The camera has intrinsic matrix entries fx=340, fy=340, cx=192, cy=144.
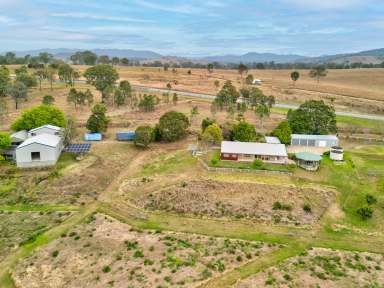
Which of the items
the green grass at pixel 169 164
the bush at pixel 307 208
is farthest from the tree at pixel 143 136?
the bush at pixel 307 208

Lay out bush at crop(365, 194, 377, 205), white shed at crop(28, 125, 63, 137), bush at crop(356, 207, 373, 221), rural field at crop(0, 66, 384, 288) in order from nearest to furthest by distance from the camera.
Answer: rural field at crop(0, 66, 384, 288)
bush at crop(356, 207, 373, 221)
bush at crop(365, 194, 377, 205)
white shed at crop(28, 125, 63, 137)

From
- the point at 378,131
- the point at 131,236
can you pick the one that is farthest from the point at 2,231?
the point at 378,131

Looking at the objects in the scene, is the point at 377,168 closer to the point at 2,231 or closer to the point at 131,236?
the point at 131,236

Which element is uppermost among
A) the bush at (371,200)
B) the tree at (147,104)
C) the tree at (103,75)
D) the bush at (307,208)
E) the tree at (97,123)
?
the tree at (103,75)

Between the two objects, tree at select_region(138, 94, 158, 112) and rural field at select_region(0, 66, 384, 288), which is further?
tree at select_region(138, 94, 158, 112)

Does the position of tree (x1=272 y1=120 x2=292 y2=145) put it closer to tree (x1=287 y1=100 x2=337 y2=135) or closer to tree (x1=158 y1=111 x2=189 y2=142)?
tree (x1=287 y1=100 x2=337 y2=135)

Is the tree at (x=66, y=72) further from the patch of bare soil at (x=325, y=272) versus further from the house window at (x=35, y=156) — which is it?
the patch of bare soil at (x=325, y=272)

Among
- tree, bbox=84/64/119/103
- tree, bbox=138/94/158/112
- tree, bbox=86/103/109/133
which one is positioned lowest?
tree, bbox=86/103/109/133

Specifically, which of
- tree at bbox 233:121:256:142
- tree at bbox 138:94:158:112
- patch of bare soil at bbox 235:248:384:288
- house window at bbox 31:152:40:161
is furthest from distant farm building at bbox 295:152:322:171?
tree at bbox 138:94:158:112
